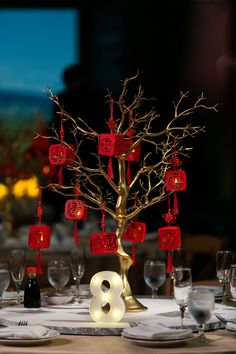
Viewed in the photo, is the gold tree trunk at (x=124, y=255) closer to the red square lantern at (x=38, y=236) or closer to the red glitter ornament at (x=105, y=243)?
the red glitter ornament at (x=105, y=243)

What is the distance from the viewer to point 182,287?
10.5 feet

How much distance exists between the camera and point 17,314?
3438 millimetres

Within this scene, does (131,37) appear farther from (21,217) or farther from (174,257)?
(174,257)

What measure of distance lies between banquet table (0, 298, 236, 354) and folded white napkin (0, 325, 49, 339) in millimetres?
34

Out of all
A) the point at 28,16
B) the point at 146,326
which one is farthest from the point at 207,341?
the point at 28,16

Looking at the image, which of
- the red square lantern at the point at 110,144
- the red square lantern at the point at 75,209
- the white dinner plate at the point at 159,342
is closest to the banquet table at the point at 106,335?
the white dinner plate at the point at 159,342

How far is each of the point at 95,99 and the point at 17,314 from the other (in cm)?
357

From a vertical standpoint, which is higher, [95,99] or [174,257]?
[95,99]

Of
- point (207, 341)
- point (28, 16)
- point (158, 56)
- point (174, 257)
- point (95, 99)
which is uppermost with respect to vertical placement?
point (28, 16)

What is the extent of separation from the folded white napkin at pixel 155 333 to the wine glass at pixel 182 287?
184 millimetres

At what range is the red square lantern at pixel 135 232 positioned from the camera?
3574mm

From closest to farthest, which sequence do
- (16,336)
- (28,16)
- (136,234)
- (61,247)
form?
(16,336) < (136,234) < (61,247) < (28,16)

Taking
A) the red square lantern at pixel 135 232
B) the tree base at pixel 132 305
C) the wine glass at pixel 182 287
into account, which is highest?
the red square lantern at pixel 135 232

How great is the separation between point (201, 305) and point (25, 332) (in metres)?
0.56
